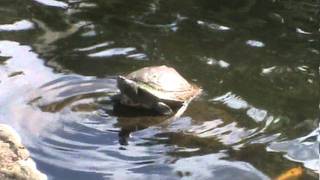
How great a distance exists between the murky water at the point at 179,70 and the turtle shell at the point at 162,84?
0.11m

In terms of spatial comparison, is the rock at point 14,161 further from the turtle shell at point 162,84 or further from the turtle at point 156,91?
the turtle shell at point 162,84

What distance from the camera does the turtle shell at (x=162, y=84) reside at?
4.27 meters

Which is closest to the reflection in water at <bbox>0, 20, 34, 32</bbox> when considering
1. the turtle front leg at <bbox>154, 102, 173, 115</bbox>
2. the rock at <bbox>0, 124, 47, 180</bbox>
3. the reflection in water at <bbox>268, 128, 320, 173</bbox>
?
the turtle front leg at <bbox>154, 102, 173, 115</bbox>

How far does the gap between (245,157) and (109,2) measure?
272 cm

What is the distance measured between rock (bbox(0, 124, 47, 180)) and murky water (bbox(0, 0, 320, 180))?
0.22 metres

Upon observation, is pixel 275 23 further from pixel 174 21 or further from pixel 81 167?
pixel 81 167

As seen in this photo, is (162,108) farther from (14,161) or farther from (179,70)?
(14,161)

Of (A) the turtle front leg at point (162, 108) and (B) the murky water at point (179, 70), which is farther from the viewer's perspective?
(A) the turtle front leg at point (162, 108)

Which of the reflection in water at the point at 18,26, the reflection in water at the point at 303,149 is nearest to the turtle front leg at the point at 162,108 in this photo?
the reflection in water at the point at 303,149

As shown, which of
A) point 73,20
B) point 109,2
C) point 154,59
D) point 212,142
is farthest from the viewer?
point 109,2

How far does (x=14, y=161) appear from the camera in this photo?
3.30 meters

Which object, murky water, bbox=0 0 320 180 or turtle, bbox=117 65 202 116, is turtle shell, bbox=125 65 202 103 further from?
murky water, bbox=0 0 320 180

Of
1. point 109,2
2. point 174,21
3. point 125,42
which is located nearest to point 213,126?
point 125,42

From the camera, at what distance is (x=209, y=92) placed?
443 centimetres
